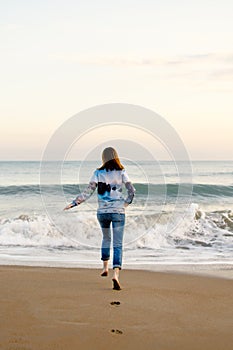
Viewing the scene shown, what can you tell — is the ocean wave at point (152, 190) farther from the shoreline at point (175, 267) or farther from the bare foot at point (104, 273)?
the bare foot at point (104, 273)

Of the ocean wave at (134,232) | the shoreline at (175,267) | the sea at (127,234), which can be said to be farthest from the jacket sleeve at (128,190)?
the ocean wave at (134,232)

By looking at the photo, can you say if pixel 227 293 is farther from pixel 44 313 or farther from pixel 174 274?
pixel 44 313

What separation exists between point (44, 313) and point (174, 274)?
10.1ft

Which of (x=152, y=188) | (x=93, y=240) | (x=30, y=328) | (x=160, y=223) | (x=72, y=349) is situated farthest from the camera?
(x=152, y=188)

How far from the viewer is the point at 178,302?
572 cm

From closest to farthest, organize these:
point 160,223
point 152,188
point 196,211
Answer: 1. point 160,223
2. point 196,211
3. point 152,188

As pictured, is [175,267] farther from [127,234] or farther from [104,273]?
[127,234]

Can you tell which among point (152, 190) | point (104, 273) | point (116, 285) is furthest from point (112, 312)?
point (152, 190)

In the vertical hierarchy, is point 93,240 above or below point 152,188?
below

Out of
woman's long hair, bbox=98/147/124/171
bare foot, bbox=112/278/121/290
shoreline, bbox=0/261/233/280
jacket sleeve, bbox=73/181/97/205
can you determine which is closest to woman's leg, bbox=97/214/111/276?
jacket sleeve, bbox=73/181/97/205

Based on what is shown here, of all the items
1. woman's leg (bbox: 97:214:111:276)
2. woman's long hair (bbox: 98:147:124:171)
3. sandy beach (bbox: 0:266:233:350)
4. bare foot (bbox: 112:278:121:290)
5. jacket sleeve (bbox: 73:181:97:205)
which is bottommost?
sandy beach (bbox: 0:266:233:350)

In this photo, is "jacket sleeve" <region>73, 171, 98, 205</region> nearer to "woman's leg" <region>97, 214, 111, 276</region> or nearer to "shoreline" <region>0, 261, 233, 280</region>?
"woman's leg" <region>97, 214, 111, 276</region>

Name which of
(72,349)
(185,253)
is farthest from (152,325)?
(185,253)

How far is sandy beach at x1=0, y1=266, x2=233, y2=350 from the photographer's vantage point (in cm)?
436
